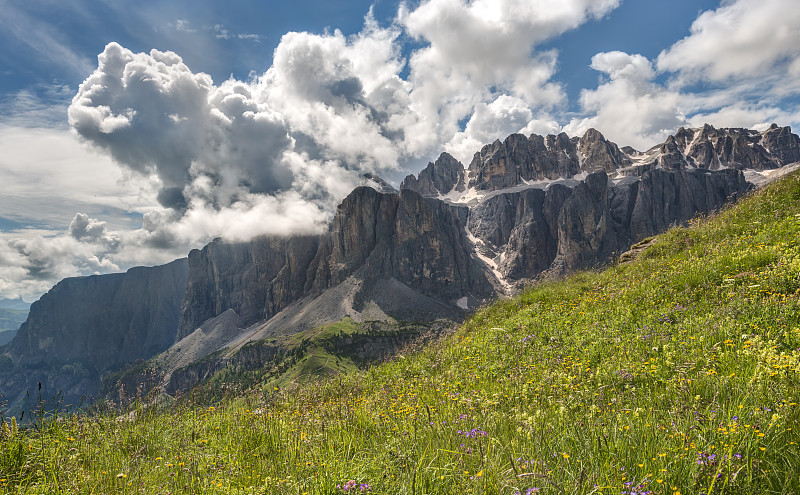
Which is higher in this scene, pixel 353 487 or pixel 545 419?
pixel 353 487

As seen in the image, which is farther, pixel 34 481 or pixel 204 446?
pixel 204 446

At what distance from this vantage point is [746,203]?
1605 centimetres

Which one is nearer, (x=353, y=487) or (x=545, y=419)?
(x=353, y=487)

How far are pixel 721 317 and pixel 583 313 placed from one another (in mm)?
3989

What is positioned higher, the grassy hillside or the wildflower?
the wildflower

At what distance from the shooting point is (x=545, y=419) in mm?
5414

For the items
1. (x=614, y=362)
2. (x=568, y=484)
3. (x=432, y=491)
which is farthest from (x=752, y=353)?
(x=432, y=491)

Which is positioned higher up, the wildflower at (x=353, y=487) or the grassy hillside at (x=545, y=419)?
the wildflower at (x=353, y=487)

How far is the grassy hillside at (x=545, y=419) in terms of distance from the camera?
346 cm

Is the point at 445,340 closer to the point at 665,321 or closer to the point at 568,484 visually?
the point at 665,321

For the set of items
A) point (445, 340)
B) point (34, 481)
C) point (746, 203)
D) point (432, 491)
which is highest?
point (746, 203)

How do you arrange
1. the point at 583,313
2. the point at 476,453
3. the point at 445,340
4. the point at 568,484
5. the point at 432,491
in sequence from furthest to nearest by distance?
1. the point at 445,340
2. the point at 583,313
3. the point at 476,453
4. the point at 432,491
5. the point at 568,484

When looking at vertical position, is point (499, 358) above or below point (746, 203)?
below

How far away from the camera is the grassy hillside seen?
3457 millimetres
